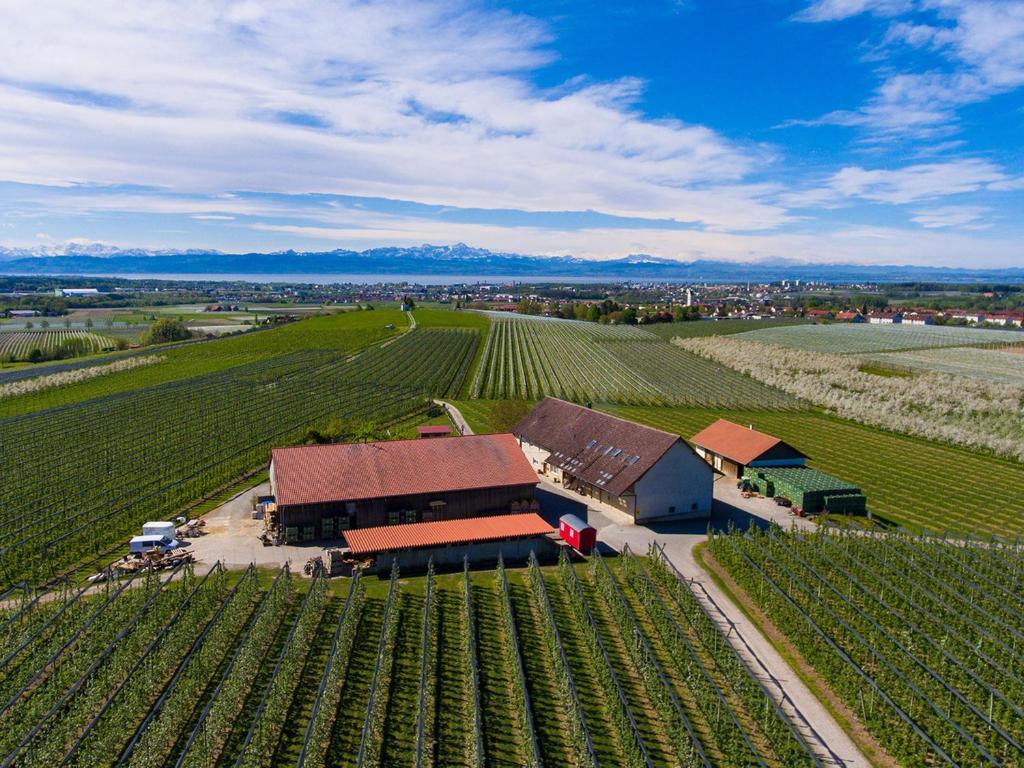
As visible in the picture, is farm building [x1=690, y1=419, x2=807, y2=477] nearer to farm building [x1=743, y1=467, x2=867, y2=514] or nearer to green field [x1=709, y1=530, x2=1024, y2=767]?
farm building [x1=743, y1=467, x2=867, y2=514]

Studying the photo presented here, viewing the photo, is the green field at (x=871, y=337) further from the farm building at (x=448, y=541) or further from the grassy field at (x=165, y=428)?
the farm building at (x=448, y=541)

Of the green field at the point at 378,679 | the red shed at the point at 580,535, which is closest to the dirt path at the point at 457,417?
the red shed at the point at 580,535

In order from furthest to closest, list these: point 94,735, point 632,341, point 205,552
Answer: point 632,341 < point 205,552 < point 94,735

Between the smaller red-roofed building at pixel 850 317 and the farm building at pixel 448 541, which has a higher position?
the smaller red-roofed building at pixel 850 317

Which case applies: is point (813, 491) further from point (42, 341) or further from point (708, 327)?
point (42, 341)

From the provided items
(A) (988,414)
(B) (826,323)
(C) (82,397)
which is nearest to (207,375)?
(C) (82,397)

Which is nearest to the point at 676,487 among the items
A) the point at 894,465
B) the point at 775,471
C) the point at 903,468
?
the point at 775,471

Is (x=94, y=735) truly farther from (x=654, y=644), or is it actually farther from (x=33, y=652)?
(x=654, y=644)
